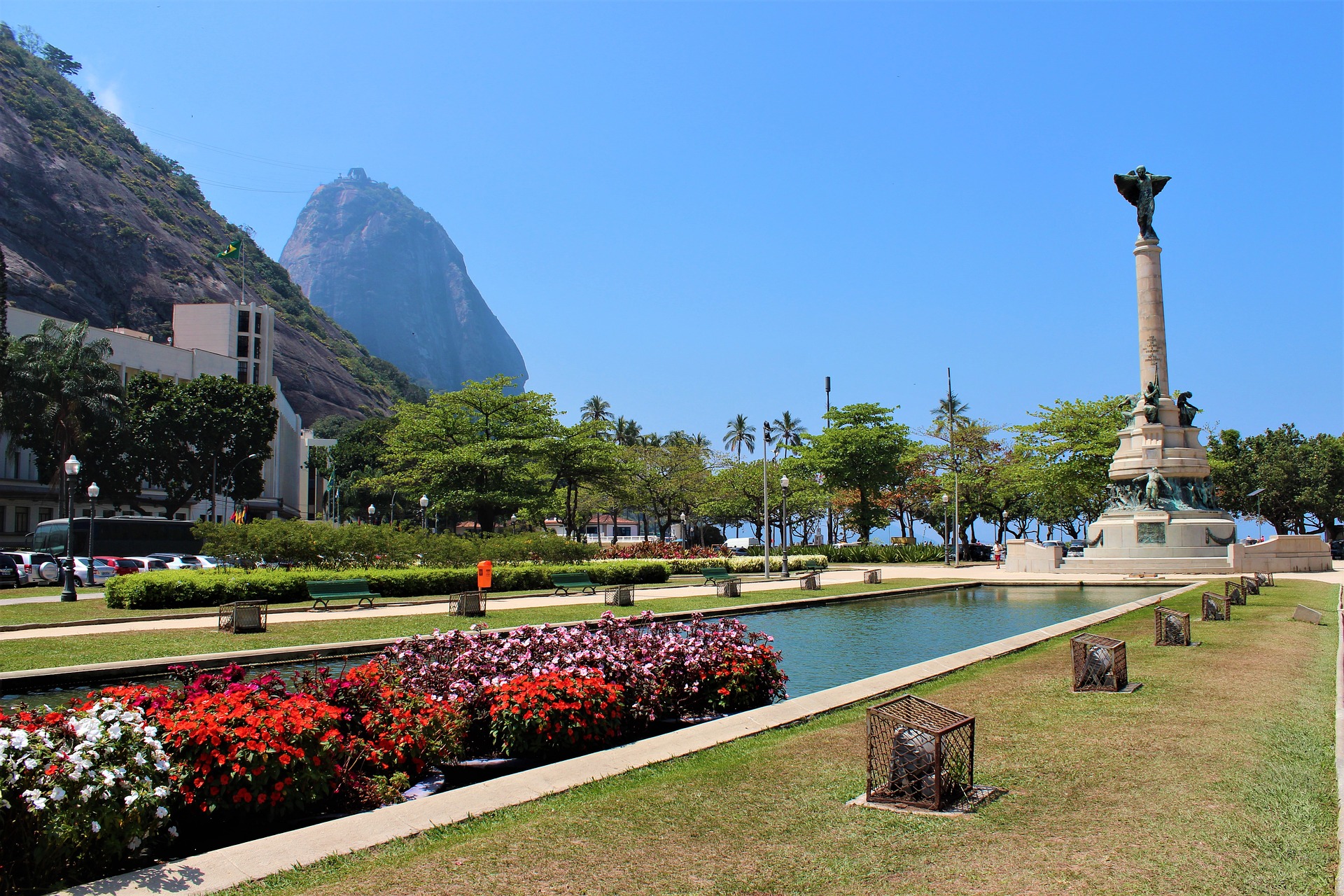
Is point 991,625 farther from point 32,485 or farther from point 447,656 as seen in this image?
point 32,485

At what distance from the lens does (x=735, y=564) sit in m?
46.7

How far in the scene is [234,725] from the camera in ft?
22.0

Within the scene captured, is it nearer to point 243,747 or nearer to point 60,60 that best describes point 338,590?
point 243,747

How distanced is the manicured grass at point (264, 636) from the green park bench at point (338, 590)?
0.86 meters

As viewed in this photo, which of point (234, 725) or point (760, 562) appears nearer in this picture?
point (234, 725)

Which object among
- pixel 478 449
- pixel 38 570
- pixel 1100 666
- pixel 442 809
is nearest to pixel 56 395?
pixel 38 570

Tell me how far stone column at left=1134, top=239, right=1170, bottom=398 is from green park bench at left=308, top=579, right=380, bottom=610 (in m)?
36.1

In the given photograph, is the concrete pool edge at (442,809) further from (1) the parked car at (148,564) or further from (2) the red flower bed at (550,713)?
(1) the parked car at (148,564)

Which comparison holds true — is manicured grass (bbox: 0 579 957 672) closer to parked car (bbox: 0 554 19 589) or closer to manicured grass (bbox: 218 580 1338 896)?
manicured grass (bbox: 218 580 1338 896)

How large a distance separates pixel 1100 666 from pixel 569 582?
20738 mm

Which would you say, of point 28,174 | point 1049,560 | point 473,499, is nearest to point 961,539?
point 1049,560

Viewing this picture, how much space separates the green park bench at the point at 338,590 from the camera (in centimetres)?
2389

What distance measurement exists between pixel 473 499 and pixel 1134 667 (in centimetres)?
4147

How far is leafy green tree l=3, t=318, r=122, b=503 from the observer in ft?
190
